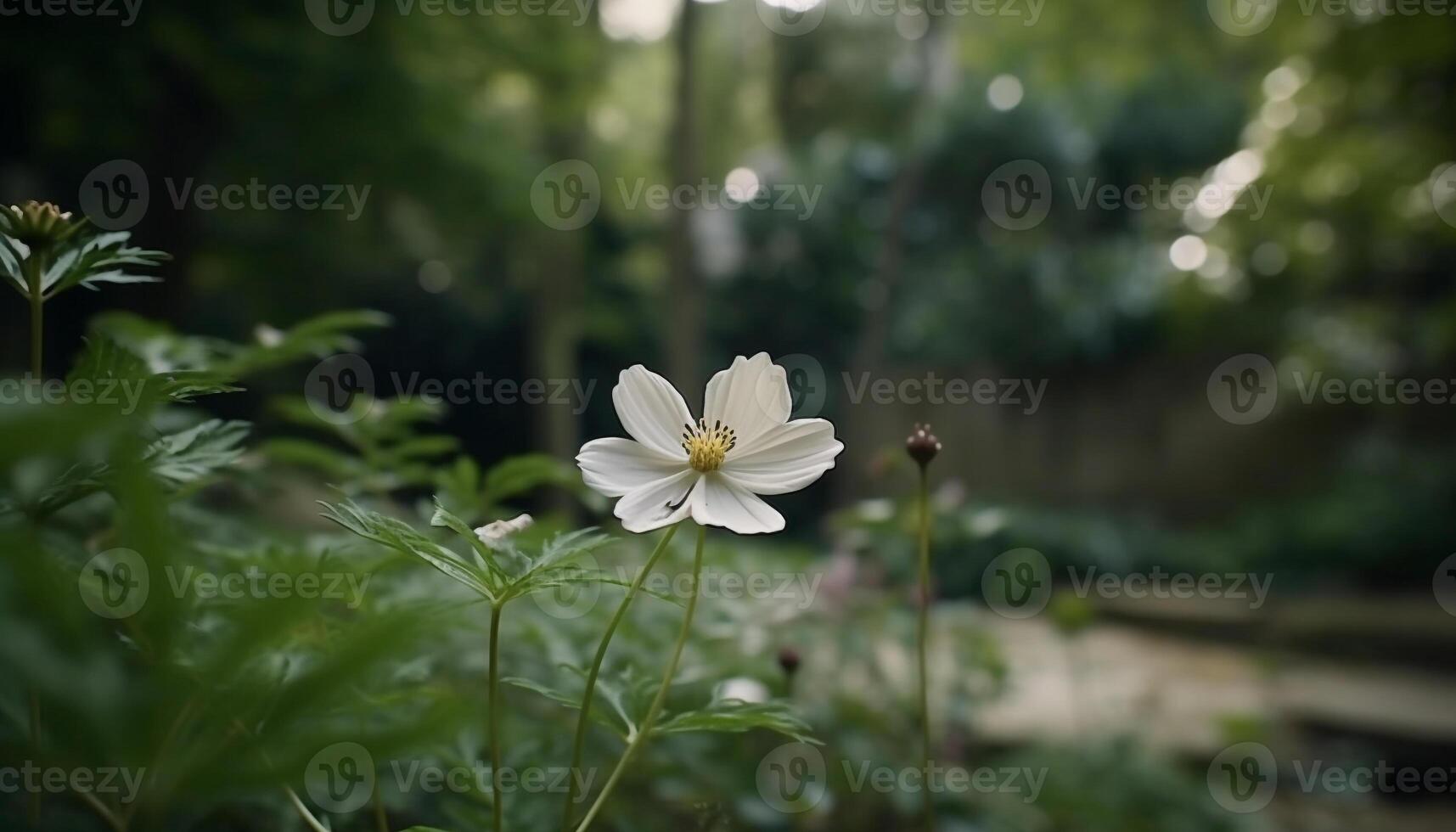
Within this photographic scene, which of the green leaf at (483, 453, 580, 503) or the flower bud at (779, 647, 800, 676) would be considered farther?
the flower bud at (779, 647, 800, 676)

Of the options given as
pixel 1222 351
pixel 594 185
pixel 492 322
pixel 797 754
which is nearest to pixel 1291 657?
pixel 1222 351

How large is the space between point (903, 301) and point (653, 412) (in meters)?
Answer: 6.83

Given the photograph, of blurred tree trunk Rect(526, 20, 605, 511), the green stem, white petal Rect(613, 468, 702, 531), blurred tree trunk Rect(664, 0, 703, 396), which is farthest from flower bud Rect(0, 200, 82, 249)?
blurred tree trunk Rect(526, 20, 605, 511)

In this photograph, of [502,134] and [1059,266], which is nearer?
[502,134]

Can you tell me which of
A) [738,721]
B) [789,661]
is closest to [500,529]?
[738,721]

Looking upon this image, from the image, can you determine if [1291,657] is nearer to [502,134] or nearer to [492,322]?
[502,134]

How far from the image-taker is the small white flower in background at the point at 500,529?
48cm

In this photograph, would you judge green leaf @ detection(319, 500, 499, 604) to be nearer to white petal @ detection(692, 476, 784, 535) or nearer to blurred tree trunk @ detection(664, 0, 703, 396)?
white petal @ detection(692, 476, 784, 535)

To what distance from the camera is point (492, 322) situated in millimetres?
6234

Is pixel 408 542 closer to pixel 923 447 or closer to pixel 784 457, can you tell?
pixel 784 457

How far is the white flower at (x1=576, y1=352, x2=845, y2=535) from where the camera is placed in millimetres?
542

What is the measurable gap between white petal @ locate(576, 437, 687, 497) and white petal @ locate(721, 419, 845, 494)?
45 mm

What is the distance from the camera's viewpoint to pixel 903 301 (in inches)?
Result: 283

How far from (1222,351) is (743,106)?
3980 mm
